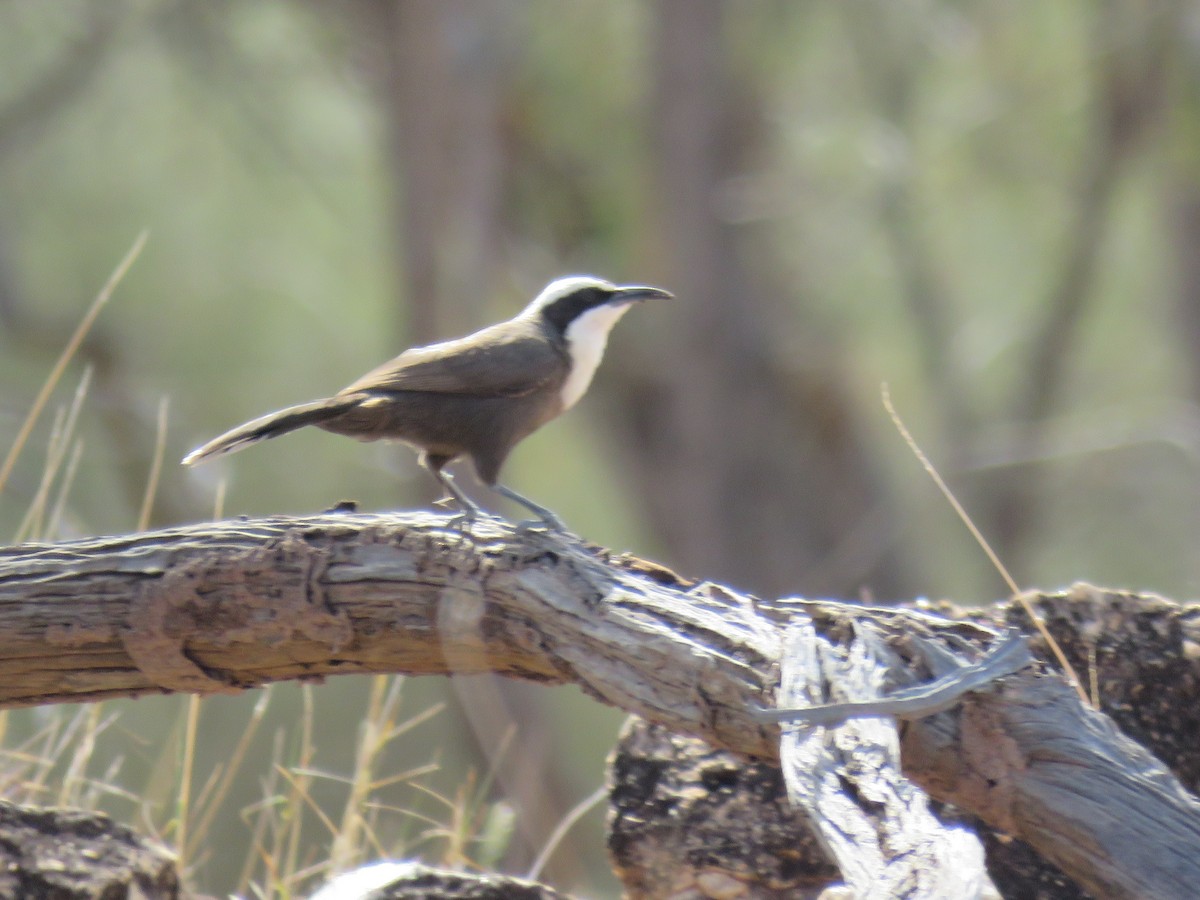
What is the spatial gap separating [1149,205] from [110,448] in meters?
8.50

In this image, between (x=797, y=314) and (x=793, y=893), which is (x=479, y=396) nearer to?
(x=793, y=893)

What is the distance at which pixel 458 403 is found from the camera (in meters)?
3.37

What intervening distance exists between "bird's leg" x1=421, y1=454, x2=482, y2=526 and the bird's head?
493mm

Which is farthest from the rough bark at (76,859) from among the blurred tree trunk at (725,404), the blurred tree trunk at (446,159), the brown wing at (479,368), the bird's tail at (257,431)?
the blurred tree trunk at (725,404)

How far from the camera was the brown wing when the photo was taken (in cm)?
333

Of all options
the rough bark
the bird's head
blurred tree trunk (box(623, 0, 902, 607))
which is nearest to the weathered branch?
the rough bark

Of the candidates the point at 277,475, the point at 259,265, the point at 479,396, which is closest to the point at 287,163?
the point at 259,265

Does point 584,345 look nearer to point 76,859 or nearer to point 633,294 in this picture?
point 633,294

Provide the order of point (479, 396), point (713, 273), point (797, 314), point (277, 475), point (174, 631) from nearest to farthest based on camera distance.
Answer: point (174, 631), point (479, 396), point (713, 273), point (797, 314), point (277, 475)

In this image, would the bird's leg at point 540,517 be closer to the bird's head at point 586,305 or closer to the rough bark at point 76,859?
the bird's head at point 586,305

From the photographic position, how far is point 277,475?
38.8 feet

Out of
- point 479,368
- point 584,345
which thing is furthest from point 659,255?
point 479,368

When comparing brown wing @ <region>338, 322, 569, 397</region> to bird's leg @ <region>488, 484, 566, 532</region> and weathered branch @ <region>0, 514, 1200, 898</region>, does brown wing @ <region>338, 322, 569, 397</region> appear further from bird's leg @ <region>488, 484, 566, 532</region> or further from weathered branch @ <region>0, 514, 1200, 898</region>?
weathered branch @ <region>0, 514, 1200, 898</region>

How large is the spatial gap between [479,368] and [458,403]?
Answer: 102 mm
